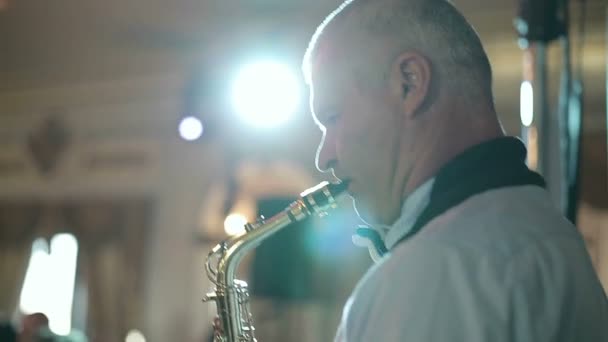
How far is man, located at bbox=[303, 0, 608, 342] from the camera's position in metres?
0.82

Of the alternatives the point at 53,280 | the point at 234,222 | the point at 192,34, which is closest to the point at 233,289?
the point at 192,34

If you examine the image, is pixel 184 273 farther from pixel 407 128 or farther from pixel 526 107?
pixel 407 128

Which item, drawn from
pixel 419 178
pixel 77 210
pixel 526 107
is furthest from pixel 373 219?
pixel 77 210

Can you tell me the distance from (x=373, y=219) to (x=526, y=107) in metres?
1.33

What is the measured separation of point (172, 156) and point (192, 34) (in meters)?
1.33

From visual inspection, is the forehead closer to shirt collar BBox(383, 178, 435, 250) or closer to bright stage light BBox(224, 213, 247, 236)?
shirt collar BBox(383, 178, 435, 250)

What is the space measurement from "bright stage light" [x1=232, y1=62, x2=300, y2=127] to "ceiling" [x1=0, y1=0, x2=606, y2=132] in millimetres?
191

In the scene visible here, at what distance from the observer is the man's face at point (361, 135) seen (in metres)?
1.03

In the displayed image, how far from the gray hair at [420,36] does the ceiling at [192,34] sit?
3.43m

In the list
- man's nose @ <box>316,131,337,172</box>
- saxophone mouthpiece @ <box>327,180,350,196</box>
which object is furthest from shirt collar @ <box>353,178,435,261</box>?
saxophone mouthpiece @ <box>327,180,350,196</box>

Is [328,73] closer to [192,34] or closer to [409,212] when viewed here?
[409,212]

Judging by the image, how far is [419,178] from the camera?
101 centimetres

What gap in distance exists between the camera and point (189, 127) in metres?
5.22

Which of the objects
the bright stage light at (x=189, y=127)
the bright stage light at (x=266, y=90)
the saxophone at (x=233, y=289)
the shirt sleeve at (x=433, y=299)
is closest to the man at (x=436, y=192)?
the shirt sleeve at (x=433, y=299)
